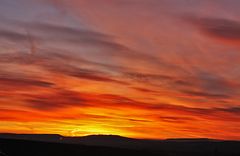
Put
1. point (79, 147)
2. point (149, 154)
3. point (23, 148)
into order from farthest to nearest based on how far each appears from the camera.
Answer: point (149, 154), point (79, 147), point (23, 148)

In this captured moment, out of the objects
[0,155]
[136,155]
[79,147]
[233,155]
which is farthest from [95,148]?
[233,155]

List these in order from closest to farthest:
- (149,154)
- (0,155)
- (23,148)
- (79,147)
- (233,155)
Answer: (0,155) < (23,148) < (79,147) < (149,154) < (233,155)

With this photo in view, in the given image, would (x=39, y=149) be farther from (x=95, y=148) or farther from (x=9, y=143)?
(x=95, y=148)

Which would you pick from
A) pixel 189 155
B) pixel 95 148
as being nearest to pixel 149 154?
pixel 95 148

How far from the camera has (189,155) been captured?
234 feet

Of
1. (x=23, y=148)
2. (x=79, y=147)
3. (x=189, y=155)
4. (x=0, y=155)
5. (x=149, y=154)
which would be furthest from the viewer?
(x=189, y=155)

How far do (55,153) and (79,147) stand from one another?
3.68 meters

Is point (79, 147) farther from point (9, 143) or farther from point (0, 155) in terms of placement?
point (0, 155)

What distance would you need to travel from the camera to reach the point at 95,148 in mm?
48750

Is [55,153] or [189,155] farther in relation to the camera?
[189,155]

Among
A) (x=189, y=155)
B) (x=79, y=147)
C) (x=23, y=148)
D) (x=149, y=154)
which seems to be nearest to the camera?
(x=23, y=148)

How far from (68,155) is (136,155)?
29.1ft

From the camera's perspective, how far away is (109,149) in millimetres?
50031

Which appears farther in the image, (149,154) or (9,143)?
(149,154)
